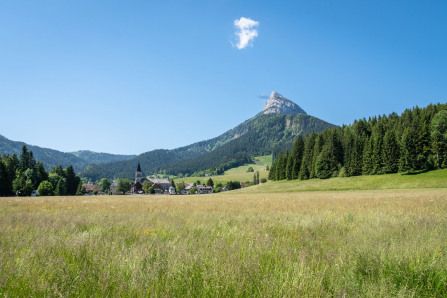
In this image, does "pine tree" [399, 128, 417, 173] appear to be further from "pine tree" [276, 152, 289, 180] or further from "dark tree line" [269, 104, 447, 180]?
"pine tree" [276, 152, 289, 180]

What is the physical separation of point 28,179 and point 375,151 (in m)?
112

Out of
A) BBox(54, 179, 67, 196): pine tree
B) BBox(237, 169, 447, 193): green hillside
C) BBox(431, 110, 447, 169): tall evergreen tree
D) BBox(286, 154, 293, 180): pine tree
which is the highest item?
BBox(431, 110, 447, 169): tall evergreen tree

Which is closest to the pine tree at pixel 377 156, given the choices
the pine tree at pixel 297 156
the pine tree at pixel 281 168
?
the pine tree at pixel 297 156

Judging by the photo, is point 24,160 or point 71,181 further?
point 71,181

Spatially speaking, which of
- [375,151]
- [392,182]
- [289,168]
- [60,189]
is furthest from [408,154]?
[60,189]

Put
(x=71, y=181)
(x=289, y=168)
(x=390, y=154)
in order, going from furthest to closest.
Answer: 1. (x=71, y=181)
2. (x=289, y=168)
3. (x=390, y=154)

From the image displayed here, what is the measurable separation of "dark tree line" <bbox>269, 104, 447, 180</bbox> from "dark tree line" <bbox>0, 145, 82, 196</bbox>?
8146cm

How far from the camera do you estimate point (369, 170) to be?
73.8 meters

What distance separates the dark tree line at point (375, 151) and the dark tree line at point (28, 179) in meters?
81.5

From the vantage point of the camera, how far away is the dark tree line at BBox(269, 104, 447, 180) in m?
65.3

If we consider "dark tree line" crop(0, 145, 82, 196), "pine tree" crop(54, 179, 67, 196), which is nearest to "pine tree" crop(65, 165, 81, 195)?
"dark tree line" crop(0, 145, 82, 196)

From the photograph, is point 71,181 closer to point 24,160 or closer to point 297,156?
point 24,160

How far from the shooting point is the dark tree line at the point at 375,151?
214 ft

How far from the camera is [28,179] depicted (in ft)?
272
